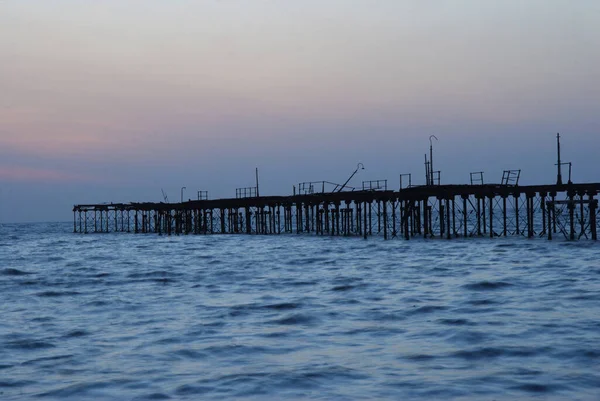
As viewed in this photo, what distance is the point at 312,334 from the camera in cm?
1859

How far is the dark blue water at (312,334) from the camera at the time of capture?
44.3ft

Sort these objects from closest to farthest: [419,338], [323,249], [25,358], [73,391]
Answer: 1. [73,391]
2. [25,358]
3. [419,338]
4. [323,249]

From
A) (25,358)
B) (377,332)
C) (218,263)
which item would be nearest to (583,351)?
(377,332)

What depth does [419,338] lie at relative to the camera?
1766 cm

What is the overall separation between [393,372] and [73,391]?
594cm

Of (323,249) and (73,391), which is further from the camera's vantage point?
(323,249)

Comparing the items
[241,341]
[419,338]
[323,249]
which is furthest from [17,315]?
[323,249]

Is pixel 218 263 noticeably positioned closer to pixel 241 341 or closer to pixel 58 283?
pixel 58 283

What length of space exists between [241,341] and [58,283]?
19983 millimetres

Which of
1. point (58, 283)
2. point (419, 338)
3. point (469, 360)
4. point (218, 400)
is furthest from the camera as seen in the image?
point (58, 283)

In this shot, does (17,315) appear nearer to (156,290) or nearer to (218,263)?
(156,290)

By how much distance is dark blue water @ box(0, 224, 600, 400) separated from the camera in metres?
13.5

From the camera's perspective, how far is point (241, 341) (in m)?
17.8

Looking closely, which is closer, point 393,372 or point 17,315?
point 393,372
